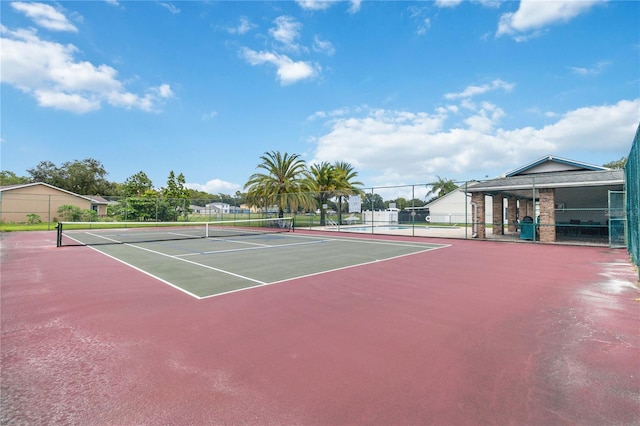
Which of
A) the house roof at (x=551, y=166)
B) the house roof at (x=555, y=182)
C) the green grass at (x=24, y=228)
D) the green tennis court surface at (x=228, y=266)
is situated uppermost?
the house roof at (x=551, y=166)

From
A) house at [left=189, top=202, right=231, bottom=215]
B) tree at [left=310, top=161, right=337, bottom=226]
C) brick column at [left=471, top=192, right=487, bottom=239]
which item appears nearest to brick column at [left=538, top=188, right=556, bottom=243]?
brick column at [left=471, top=192, right=487, bottom=239]

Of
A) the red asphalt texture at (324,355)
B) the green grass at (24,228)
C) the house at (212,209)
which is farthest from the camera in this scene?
the house at (212,209)

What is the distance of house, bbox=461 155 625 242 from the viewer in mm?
15992

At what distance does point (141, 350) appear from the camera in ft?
12.6

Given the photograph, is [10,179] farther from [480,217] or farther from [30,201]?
[480,217]

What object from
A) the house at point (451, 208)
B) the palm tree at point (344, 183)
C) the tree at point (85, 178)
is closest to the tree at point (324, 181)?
the palm tree at point (344, 183)

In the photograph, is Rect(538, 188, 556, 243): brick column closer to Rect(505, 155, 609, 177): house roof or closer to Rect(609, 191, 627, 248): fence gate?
Rect(609, 191, 627, 248): fence gate

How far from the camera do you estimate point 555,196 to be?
72.1 ft

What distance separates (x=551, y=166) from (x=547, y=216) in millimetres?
10120

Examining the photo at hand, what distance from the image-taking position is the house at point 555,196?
52.5ft

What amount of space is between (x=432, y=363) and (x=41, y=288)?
8351 mm

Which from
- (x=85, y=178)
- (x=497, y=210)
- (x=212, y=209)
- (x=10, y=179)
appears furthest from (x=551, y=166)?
(x=10, y=179)

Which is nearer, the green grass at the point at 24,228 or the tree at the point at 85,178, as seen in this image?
the green grass at the point at 24,228

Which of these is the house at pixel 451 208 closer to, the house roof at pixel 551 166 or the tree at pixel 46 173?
the house roof at pixel 551 166
